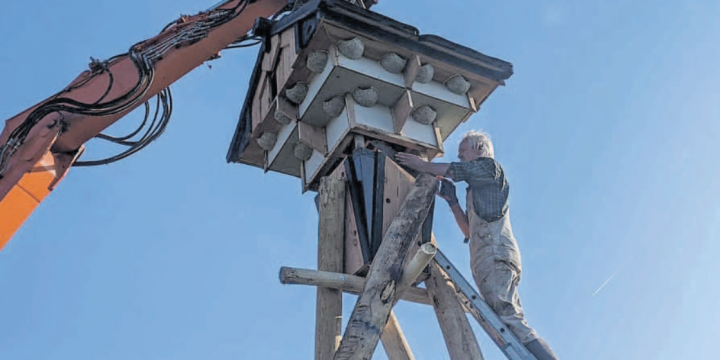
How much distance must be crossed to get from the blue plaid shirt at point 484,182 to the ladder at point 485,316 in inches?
23.4

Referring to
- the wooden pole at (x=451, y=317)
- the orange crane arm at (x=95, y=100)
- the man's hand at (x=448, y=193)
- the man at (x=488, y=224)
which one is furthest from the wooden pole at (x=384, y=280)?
the orange crane arm at (x=95, y=100)

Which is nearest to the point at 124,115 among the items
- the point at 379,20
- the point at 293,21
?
the point at 293,21

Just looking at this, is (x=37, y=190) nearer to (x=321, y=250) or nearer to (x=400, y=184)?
(x=321, y=250)

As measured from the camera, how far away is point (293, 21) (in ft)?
19.7

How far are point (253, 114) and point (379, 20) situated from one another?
1.69 meters

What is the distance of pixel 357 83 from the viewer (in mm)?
5891

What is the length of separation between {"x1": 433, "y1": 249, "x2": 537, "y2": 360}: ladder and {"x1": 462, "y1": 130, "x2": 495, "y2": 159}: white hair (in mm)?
1158

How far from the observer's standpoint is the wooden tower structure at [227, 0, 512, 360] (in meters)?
4.96

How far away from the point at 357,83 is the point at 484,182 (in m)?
1.29

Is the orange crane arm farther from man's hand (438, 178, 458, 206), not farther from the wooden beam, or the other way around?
man's hand (438, 178, 458, 206)

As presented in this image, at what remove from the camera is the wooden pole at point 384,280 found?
165 inches

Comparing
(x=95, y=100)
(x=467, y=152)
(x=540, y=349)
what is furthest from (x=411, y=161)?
(x=95, y=100)

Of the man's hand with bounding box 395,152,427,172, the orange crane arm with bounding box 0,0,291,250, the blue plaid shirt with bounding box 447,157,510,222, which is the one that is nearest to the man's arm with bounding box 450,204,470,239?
the blue plaid shirt with bounding box 447,157,510,222

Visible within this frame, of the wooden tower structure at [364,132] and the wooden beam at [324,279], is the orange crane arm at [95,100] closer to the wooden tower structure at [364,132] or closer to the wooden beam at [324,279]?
the wooden tower structure at [364,132]
